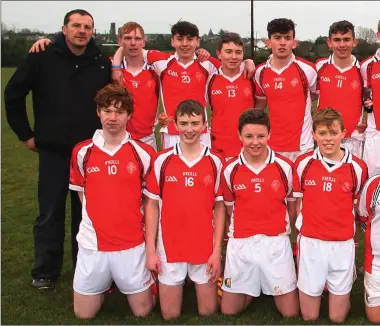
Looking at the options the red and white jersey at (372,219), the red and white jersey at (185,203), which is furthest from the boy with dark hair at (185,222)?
the red and white jersey at (372,219)

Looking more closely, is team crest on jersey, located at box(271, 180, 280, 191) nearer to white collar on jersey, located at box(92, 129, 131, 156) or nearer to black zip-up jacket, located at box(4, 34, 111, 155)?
white collar on jersey, located at box(92, 129, 131, 156)

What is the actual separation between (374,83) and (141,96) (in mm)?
2334

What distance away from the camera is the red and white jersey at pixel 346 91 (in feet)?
16.1

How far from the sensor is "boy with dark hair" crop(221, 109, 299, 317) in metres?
3.94

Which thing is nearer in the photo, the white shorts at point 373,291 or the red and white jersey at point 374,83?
the white shorts at point 373,291

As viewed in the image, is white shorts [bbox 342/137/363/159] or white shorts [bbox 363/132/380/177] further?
white shorts [bbox 342/137/363/159]

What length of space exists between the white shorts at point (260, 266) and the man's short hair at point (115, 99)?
1.39 meters

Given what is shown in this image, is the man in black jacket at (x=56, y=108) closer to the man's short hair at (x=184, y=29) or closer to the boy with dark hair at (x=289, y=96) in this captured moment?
the man's short hair at (x=184, y=29)

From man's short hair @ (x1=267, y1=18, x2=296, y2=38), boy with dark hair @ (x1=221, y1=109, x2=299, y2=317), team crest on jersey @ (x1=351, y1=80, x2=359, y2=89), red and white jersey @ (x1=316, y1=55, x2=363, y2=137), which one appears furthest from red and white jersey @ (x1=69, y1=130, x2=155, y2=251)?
team crest on jersey @ (x1=351, y1=80, x2=359, y2=89)

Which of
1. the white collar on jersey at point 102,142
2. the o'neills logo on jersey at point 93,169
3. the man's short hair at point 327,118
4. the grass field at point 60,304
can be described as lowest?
the grass field at point 60,304

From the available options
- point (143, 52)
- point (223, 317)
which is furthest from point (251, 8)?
point (223, 317)

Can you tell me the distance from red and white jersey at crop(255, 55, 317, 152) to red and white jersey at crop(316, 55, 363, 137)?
175 mm

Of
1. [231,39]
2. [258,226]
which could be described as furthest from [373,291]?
[231,39]

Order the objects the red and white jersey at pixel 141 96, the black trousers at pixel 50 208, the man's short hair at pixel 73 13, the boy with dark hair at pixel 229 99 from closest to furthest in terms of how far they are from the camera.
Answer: the man's short hair at pixel 73 13, the black trousers at pixel 50 208, the boy with dark hair at pixel 229 99, the red and white jersey at pixel 141 96
